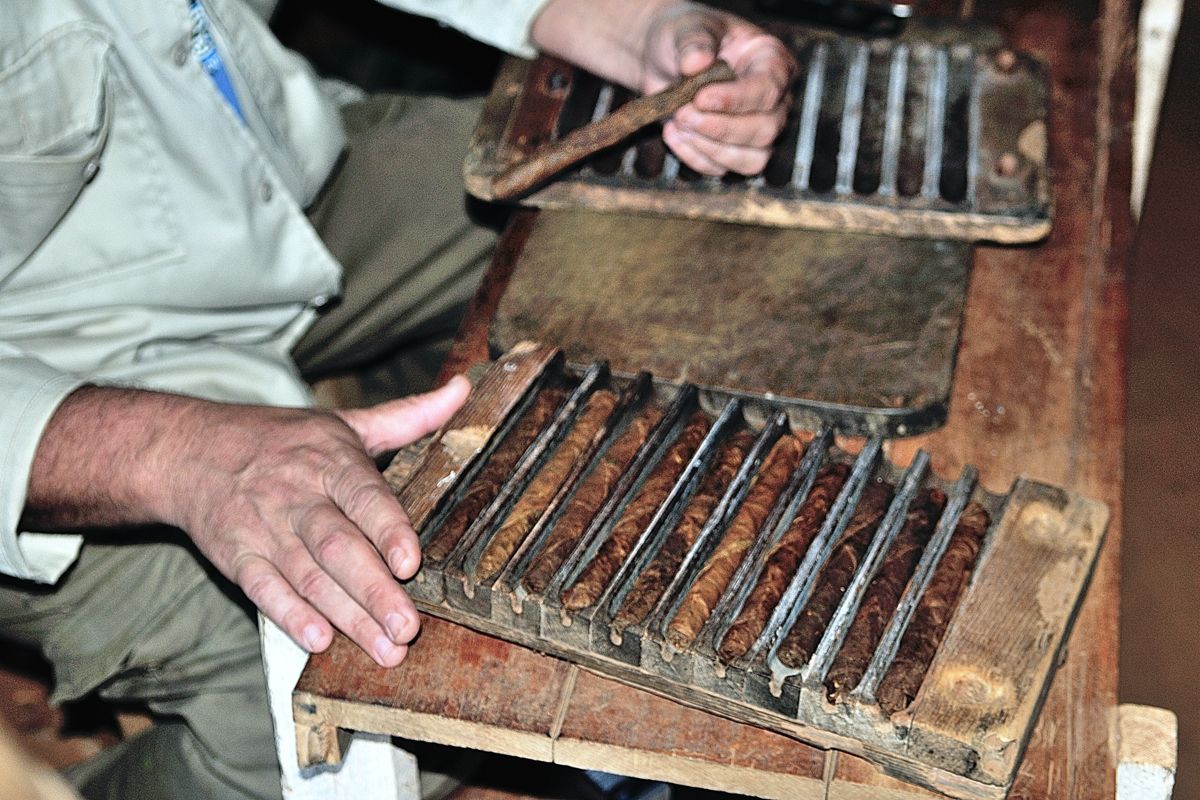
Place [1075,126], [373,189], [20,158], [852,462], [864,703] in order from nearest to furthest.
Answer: [864,703], [852,462], [20,158], [1075,126], [373,189]

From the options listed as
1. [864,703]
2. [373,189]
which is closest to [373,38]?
[373,189]

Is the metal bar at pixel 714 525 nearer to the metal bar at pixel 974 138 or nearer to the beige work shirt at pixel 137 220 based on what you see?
the metal bar at pixel 974 138

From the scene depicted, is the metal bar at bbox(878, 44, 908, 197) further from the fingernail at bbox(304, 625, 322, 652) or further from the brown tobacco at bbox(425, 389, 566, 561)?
the fingernail at bbox(304, 625, 322, 652)

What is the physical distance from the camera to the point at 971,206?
146 centimetres

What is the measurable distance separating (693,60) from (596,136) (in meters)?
0.21

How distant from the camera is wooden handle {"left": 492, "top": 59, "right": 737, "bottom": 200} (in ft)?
4.79

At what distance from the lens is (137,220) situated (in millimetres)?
1510

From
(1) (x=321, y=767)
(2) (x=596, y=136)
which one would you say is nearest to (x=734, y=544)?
(1) (x=321, y=767)

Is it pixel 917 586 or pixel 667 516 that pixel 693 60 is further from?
pixel 917 586

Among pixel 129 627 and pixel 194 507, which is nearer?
pixel 194 507

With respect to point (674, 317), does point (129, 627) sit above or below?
below

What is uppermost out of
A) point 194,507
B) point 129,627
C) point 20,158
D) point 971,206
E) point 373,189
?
point 971,206

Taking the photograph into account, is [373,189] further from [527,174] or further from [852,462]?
[852,462]

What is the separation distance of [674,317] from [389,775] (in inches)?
23.9
